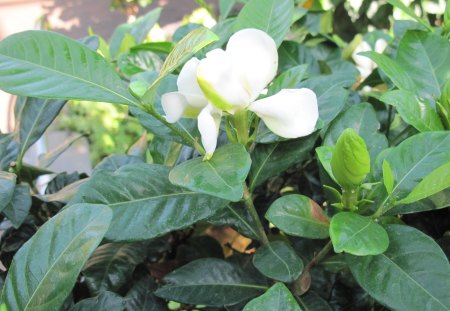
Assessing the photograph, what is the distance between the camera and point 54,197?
0.68 metres

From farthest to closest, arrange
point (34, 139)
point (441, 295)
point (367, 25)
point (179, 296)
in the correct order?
1. point (367, 25)
2. point (34, 139)
3. point (179, 296)
4. point (441, 295)

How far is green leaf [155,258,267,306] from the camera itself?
1.92 ft

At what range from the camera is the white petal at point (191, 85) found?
19.2 inches

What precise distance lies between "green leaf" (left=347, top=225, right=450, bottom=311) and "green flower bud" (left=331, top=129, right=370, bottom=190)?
0.07 meters

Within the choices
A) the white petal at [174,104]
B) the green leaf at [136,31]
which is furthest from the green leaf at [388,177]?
the green leaf at [136,31]

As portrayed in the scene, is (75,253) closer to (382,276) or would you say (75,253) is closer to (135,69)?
(382,276)

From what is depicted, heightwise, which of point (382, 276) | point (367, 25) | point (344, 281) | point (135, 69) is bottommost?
point (367, 25)

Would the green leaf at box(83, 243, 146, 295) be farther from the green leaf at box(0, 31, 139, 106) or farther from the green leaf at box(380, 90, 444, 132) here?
the green leaf at box(380, 90, 444, 132)

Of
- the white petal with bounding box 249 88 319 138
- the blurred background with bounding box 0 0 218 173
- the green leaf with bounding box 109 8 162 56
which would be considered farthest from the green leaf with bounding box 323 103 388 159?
the blurred background with bounding box 0 0 218 173

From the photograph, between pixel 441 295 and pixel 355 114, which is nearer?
pixel 441 295

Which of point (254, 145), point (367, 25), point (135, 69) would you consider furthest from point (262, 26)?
point (367, 25)

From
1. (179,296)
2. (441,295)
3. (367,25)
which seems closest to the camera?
(441,295)

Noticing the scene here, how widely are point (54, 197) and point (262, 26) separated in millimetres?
366

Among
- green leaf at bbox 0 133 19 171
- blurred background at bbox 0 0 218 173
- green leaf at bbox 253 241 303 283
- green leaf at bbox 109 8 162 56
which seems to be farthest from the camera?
blurred background at bbox 0 0 218 173
